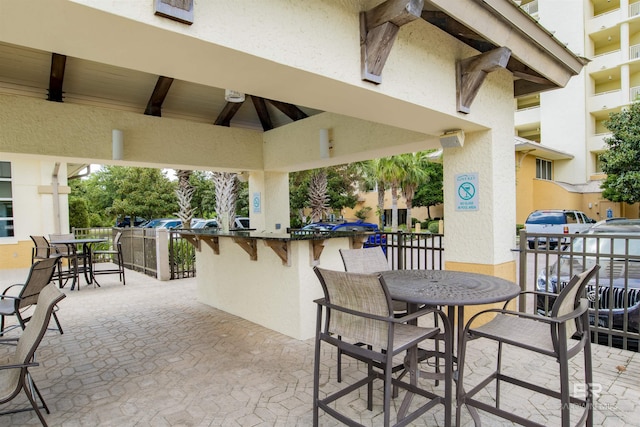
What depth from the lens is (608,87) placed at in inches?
910

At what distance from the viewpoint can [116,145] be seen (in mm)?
5695

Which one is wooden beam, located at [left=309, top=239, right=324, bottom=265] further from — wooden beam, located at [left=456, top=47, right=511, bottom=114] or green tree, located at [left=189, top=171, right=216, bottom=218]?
green tree, located at [left=189, top=171, right=216, bottom=218]

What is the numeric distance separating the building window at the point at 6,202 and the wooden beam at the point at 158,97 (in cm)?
727

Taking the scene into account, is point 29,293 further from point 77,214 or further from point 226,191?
point 77,214

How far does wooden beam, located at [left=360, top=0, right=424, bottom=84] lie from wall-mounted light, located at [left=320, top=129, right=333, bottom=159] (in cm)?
315

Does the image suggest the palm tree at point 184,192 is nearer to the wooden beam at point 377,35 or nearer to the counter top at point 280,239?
the counter top at point 280,239

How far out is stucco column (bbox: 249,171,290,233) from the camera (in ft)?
26.2

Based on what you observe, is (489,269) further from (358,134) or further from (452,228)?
(358,134)

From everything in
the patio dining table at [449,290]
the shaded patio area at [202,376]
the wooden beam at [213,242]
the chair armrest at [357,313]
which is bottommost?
the shaded patio area at [202,376]

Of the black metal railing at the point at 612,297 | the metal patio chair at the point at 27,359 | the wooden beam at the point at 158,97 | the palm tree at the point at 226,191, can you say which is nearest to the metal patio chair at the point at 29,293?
the metal patio chair at the point at 27,359

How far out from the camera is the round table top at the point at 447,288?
240 centimetres

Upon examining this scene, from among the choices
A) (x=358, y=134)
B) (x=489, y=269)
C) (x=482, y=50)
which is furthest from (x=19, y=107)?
(x=489, y=269)

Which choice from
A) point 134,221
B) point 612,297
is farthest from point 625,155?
point 134,221

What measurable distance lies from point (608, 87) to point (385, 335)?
96.8 ft
